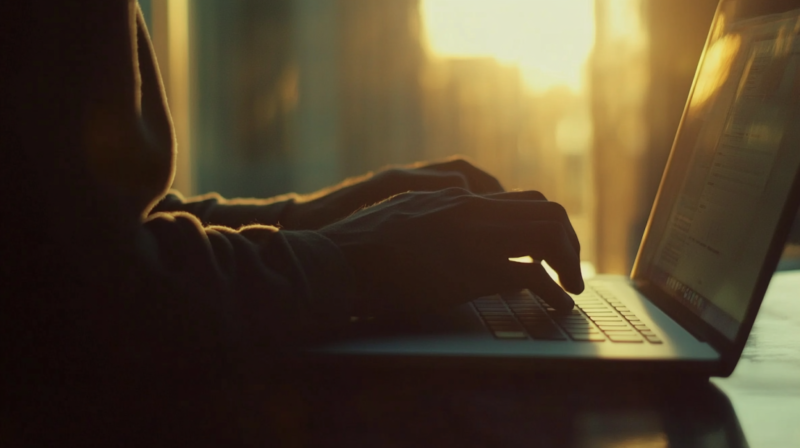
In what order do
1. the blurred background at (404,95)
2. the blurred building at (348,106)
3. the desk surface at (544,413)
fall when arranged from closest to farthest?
the desk surface at (544,413), the blurred background at (404,95), the blurred building at (348,106)

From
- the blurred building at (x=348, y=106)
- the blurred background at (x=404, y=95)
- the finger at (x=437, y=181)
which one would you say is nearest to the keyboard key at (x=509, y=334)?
the finger at (x=437, y=181)

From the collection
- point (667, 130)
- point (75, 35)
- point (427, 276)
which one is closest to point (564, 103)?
point (667, 130)

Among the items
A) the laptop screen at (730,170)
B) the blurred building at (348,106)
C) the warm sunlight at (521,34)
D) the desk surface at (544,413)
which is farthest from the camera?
the blurred building at (348,106)

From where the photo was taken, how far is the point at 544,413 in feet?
1.27

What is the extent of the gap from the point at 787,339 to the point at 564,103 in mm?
2208

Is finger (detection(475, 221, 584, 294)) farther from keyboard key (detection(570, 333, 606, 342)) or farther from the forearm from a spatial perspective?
the forearm

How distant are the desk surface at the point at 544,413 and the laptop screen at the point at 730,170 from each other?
6 centimetres

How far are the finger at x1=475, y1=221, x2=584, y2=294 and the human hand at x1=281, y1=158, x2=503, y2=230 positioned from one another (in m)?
0.23

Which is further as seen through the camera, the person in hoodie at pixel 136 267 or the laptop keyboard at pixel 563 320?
the laptop keyboard at pixel 563 320

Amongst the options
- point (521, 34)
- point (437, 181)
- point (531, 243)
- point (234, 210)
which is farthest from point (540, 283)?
point (521, 34)

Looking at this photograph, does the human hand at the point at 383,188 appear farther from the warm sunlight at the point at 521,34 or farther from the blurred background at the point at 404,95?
the warm sunlight at the point at 521,34

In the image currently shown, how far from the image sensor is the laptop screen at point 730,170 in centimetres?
47

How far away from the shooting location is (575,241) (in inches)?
22.7

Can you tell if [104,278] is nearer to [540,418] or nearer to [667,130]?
[540,418]
